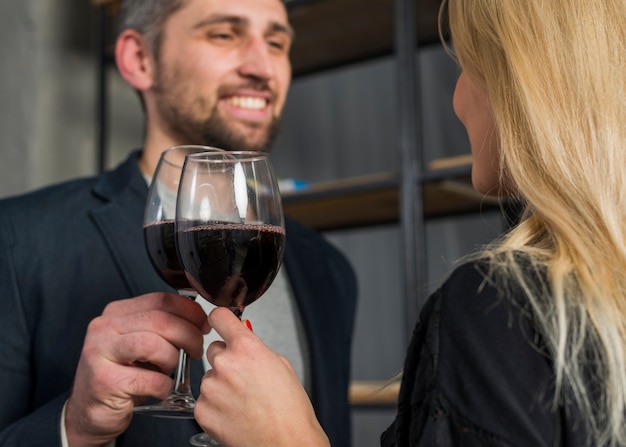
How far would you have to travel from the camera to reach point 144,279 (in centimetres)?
144

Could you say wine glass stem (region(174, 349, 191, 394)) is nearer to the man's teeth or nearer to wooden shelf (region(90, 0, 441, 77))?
the man's teeth

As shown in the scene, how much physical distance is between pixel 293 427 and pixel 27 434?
1.83ft

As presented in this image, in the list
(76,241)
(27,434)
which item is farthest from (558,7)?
(76,241)

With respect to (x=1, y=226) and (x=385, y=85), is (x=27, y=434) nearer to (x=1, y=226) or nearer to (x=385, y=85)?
(x=1, y=226)

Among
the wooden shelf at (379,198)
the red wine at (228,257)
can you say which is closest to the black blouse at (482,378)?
the red wine at (228,257)

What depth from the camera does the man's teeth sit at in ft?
5.53

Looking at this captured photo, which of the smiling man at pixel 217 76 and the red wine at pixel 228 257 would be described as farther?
the smiling man at pixel 217 76

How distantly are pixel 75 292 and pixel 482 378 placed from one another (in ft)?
3.19

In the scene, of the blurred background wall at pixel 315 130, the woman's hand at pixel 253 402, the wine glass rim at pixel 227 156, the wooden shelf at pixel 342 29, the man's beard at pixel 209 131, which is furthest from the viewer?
the blurred background wall at pixel 315 130

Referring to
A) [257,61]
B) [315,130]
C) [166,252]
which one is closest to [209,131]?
[257,61]

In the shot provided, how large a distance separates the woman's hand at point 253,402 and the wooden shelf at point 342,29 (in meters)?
1.73

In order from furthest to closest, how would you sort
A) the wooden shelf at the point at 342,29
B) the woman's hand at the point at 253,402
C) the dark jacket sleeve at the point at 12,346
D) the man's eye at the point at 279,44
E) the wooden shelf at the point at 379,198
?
the wooden shelf at the point at 342,29
the wooden shelf at the point at 379,198
the man's eye at the point at 279,44
the dark jacket sleeve at the point at 12,346
the woman's hand at the point at 253,402

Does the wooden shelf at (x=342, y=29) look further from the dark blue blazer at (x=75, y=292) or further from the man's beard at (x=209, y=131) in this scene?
the dark blue blazer at (x=75, y=292)

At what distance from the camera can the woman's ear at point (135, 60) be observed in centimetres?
178
